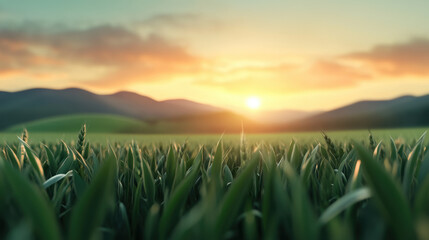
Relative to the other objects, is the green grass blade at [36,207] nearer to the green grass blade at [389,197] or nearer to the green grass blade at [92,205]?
the green grass blade at [92,205]

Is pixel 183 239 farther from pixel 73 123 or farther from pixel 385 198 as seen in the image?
pixel 73 123

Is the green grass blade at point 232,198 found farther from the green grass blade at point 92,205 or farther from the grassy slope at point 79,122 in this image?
the grassy slope at point 79,122

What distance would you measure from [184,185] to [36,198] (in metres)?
0.27

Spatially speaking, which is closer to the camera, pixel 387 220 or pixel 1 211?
pixel 387 220

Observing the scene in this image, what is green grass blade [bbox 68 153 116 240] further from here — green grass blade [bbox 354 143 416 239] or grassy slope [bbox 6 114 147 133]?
grassy slope [bbox 6 114 147 133]

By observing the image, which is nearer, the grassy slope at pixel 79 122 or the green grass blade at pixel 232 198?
the green grass blade at pixel 232 198

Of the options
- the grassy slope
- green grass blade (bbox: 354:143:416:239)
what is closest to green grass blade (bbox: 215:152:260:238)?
green grass blade (bbox: 354:143:416:239)

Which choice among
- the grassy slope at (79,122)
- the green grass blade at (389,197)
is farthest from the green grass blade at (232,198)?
the grassy slope at (79,122)

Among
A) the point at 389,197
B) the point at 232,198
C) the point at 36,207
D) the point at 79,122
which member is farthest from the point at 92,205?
the point at 79,122

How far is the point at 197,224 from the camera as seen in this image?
1.76 ft

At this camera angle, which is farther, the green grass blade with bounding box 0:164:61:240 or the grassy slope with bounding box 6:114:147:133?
the grassy slope with bounding box 6:114:147:133

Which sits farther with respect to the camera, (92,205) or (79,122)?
(79,122)

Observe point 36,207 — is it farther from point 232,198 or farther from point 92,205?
point 232,198

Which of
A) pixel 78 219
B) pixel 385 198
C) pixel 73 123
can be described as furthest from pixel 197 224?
pixel 73 123
